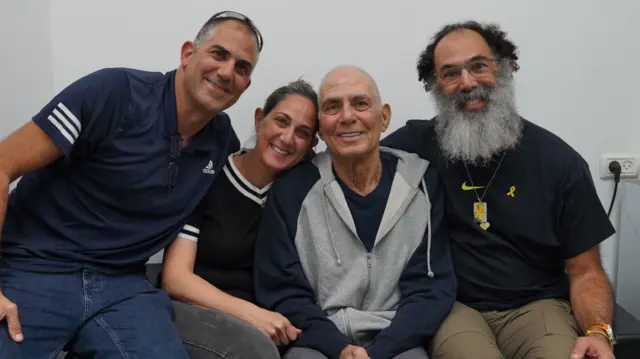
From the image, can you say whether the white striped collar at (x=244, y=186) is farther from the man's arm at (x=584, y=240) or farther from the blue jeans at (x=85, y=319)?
the man's arm at (x=584, y=240)

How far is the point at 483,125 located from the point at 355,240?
51 centimetres

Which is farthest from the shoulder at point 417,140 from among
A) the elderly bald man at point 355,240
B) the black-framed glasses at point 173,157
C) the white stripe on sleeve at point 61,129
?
the white stripe on sleeve at point 61,129

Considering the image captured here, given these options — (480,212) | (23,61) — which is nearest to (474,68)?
(480,212)

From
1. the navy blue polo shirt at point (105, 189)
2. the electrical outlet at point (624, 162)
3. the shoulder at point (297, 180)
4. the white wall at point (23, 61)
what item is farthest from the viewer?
the electrical outlet at point (624, 162)

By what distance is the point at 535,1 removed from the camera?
2156 mm

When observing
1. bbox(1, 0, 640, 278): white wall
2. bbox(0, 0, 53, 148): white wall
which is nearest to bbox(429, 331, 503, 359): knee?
bbox(1, 0, 640, 278): white wall

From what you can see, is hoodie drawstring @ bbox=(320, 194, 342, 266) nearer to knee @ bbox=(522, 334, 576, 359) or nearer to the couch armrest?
knee @ bbox=(522, 334, 576, 359)

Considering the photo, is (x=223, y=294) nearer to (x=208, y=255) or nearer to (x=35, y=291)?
(x=208, y=255)

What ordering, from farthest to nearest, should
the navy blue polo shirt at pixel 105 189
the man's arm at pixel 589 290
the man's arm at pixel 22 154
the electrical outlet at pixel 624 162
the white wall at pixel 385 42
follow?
1. the electrical outlet at pixel 624 162
2. the white wall at pixel 385 42
3. the man's arm at pixel 589 290
4. the navy blue polo shirt at pixel 105 189
5. the man's arm at pixel 22 154

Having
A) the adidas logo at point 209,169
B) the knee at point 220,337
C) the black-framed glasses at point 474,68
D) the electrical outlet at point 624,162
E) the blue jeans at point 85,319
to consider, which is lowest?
the knee at point 220,337

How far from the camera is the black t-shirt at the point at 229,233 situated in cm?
172

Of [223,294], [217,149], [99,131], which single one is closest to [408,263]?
[223,294]

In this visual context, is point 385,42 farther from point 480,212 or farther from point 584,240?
point 584,240

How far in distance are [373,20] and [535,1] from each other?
59 centimetres
